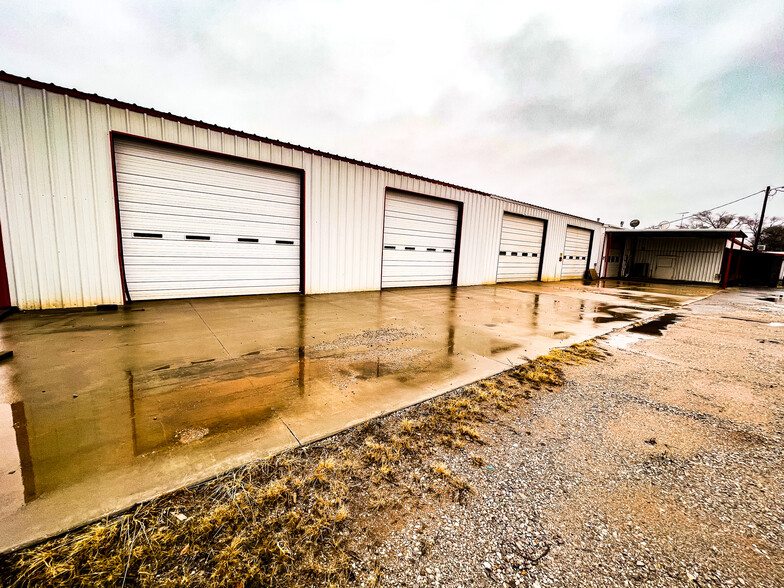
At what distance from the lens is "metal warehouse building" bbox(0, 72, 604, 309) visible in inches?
215

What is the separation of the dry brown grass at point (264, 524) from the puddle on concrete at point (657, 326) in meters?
5.65

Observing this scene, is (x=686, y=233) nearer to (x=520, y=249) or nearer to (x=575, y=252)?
(x=575, y=252)

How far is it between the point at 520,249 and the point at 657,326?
931 cm

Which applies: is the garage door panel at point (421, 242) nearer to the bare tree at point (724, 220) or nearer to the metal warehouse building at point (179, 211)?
the metal warehouse building at point (179, 211)

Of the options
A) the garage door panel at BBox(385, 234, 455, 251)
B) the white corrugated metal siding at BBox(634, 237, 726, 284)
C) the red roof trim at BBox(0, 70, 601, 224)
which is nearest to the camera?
the red roof trim at BBox(0, 70, 601, 224)

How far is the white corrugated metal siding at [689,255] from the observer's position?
1938 centimetres

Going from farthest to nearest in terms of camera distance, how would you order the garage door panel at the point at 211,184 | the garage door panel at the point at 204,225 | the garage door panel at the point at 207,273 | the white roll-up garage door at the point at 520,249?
the white roll-up garage door at the point at 520,249 < the garage door panel at the point at 207,273 < the garage door panel at the point at 204,225 < the garage door panel at the point at 211,184

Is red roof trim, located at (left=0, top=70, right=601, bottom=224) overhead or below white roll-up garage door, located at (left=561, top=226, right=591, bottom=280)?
overhead

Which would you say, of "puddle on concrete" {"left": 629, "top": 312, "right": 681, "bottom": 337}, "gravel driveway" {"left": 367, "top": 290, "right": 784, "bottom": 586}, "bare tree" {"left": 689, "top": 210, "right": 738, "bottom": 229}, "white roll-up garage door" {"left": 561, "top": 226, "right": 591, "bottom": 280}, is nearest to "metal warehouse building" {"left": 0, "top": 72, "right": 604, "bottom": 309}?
"puddle on concrete" {"left": 629, "top": 312, "right": 681, "bottom": 337}

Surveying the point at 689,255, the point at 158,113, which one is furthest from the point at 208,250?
the point at 689,255

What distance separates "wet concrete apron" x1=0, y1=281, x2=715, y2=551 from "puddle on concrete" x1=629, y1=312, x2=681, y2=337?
0.46 m

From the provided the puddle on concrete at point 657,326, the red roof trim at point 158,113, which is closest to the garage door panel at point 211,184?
the red roof trim at point 158,113

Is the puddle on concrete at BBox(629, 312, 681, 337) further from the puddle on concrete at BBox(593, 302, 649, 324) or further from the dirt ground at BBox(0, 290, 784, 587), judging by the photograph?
the dirt ground at BBox(0, 290, 784, 587)

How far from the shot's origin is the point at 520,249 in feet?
50.2
